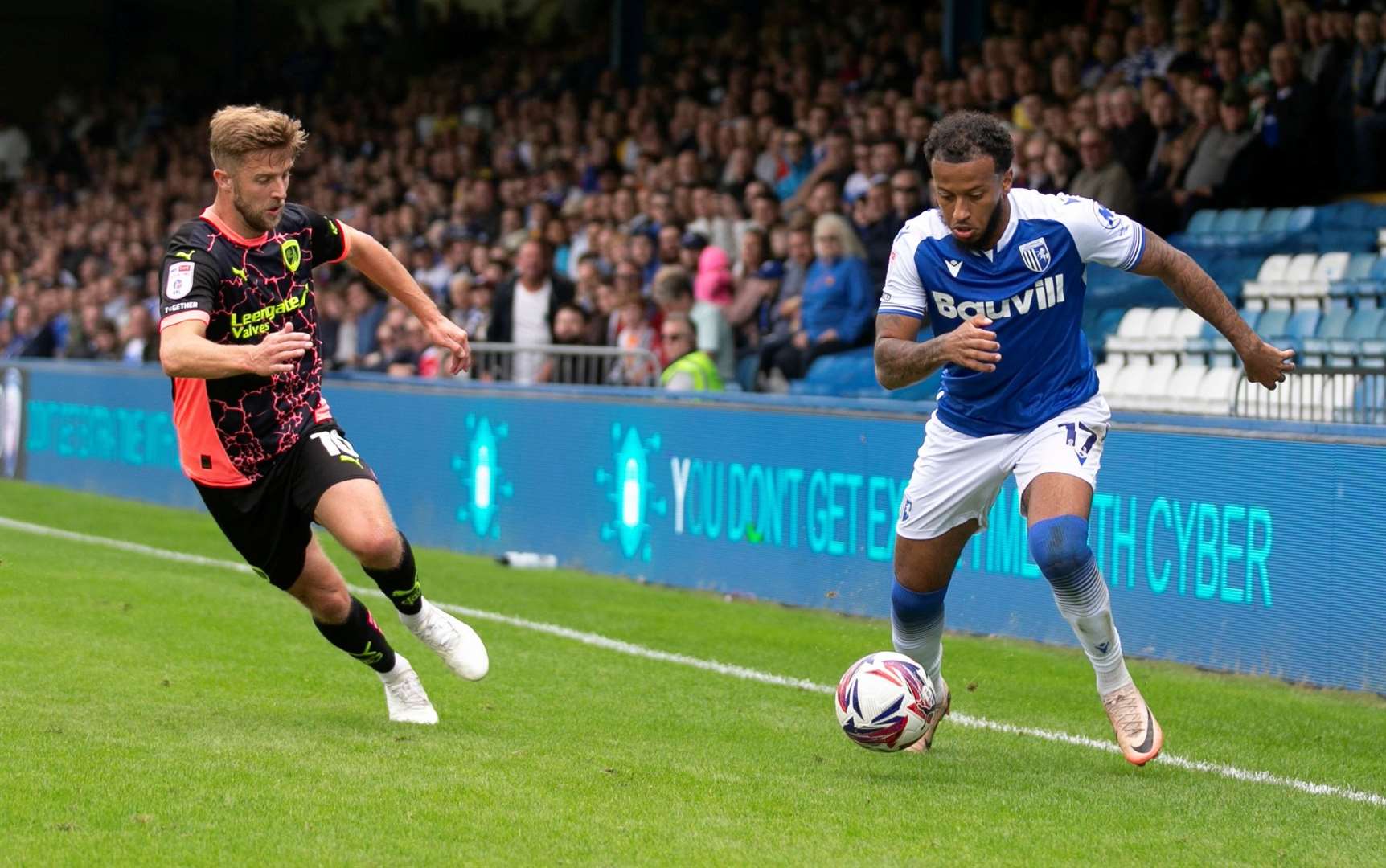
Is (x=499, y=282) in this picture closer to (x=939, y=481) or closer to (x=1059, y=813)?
(x=939, y=481)

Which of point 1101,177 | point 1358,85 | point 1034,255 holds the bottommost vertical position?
point 1034,255

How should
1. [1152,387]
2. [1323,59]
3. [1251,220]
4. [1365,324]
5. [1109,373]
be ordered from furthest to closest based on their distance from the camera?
[1251,220], [1323,59], [1109,373], [1152,387], [1365,324]

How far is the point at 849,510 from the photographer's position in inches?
431

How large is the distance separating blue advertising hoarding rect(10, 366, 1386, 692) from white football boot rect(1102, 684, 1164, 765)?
247 cm

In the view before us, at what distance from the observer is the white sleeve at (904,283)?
6.24m

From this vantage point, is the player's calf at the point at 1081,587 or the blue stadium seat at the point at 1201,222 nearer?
the player's calf at the point at 1081,587

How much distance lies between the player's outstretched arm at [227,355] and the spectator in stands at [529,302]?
32.3 feet

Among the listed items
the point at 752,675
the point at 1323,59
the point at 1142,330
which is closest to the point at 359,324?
the point at 1142,330

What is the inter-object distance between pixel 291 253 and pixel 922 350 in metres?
2.33

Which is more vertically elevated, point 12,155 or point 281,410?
point 12,155

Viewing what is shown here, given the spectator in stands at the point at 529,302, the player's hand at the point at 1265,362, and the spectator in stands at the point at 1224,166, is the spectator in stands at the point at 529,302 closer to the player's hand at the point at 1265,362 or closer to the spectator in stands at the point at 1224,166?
the spectator in stands at the point at 1224,166

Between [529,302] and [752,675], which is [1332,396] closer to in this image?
[752,675]

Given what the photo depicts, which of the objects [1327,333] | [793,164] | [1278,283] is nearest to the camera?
[1327,333]

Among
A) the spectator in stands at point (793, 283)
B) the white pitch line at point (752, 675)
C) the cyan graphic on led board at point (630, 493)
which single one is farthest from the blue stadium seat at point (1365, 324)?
the white pitch line at point (752, 675)
